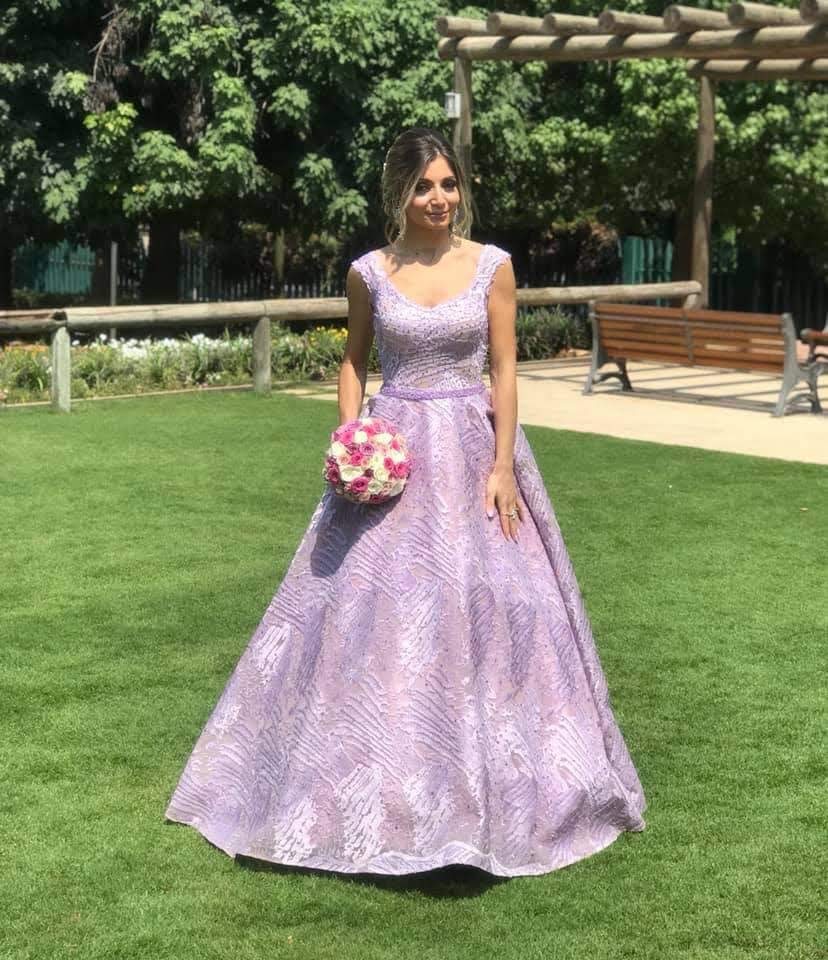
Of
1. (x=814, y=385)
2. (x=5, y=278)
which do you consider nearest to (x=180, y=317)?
(x=814, y=385)

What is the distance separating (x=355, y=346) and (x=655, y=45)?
11.6 meters

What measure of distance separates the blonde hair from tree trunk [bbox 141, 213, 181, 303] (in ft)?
59.6

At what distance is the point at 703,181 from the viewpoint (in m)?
18.6

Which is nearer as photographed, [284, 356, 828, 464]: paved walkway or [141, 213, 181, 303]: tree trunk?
[284, 356, 828, 464]: paved walkway

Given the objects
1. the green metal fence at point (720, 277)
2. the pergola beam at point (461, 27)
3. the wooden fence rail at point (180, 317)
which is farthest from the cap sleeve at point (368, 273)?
the green metal fence at point (720, 277)

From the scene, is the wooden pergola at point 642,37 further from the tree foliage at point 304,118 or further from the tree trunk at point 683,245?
the tree trunk at point 683,245

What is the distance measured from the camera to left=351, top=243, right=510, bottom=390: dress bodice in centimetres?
445

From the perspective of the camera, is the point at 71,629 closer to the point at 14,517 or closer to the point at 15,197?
the point at 14,517

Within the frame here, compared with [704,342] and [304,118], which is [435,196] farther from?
[304,118]

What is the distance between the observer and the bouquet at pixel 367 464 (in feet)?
14.1

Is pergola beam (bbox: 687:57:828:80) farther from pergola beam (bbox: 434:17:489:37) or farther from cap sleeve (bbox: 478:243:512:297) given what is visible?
cap sleeve (bbox: 478:243:512:297)

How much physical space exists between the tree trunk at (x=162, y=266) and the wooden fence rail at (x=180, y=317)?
7.26 metres

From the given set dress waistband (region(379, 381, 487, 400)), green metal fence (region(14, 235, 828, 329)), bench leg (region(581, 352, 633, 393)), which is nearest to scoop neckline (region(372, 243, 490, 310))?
dress waistband (region(379, 381, 487, 400))

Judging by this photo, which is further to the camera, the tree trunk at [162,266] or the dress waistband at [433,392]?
the tree trunk at [162,266]
